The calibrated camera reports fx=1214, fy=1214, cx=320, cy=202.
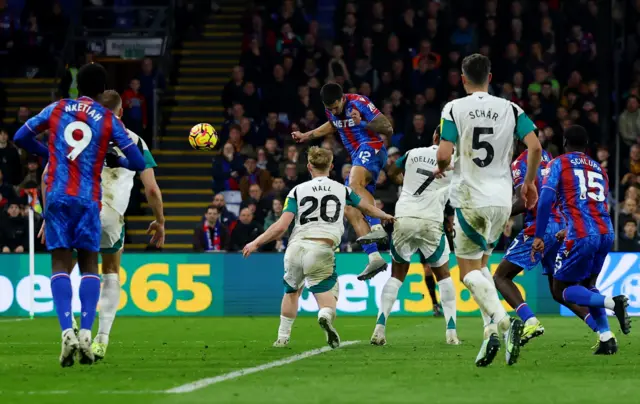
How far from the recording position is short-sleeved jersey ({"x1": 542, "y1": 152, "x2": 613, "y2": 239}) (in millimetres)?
11453

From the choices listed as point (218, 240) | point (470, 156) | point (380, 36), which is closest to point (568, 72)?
point (380, 36)

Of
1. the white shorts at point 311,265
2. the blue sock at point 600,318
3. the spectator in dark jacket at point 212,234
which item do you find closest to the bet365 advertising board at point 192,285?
the spectator in dark jacket at point 212,234

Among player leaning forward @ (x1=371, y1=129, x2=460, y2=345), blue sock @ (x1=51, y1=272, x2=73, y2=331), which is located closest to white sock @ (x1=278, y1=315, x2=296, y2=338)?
player leaning forward @ (x1=371, y1=129, x2=460, y2=345)

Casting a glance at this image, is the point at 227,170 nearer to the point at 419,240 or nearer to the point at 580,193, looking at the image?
the point at 419,240

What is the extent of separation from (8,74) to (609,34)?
13850 mm

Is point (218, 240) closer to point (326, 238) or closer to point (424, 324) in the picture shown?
point (424, 324)

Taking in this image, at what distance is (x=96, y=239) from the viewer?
9.95 meters

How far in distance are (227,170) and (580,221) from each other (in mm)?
12919

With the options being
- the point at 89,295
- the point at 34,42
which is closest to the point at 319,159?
the point at 89,295

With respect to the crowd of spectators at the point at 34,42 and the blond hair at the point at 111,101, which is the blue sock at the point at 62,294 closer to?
the blond hair at the point at 111,101

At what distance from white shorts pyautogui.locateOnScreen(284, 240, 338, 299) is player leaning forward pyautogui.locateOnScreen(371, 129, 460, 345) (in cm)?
119

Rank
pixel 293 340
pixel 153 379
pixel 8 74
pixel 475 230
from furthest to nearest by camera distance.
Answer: pixel 8 74 < pixel 293 340 < pixel 475 230 < pixel 153 379

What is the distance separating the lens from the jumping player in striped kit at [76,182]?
9859mm

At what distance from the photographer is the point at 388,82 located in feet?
81.0
